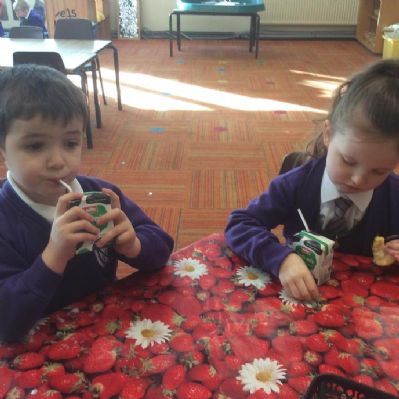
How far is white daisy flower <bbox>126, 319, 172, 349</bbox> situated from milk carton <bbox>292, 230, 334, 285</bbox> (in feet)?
0.88

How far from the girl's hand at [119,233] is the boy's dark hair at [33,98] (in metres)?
0.15

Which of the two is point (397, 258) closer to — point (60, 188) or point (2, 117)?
point (60, 188)

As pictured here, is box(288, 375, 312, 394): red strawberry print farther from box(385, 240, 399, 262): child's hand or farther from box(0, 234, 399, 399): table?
box(385, 240, 399, 262): child's hand

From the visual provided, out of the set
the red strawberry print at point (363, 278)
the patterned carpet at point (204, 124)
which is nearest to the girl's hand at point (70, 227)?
the red strawberry print at point (363, 278)

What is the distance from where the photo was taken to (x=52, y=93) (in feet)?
2.47

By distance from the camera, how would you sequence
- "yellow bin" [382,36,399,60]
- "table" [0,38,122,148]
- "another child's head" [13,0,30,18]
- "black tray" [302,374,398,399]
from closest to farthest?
1. "black tray" [302,374,398,399]
2. "table" [0,38,122,148]
3. "yellow bin" [382,36,399,60]
4. "another child's head" [13,0,30,18]

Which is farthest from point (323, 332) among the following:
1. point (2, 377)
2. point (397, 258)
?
point (2, 377)

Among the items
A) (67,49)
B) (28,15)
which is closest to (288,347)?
(67,49)

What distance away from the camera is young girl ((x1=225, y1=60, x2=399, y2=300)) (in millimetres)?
801

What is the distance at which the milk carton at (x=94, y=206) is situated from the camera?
63 cm

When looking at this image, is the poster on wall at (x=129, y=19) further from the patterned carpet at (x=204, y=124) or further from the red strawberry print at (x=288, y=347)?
the red strawberry print at (x=288, y=347)

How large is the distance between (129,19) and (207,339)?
6.30 metres

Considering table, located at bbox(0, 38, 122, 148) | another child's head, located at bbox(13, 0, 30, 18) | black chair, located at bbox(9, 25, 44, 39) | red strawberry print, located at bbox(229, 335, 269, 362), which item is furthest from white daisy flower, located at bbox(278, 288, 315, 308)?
another child's head, located at bbox(13, 0, 30, 18)

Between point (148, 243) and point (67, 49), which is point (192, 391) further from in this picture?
point (67, 49)
